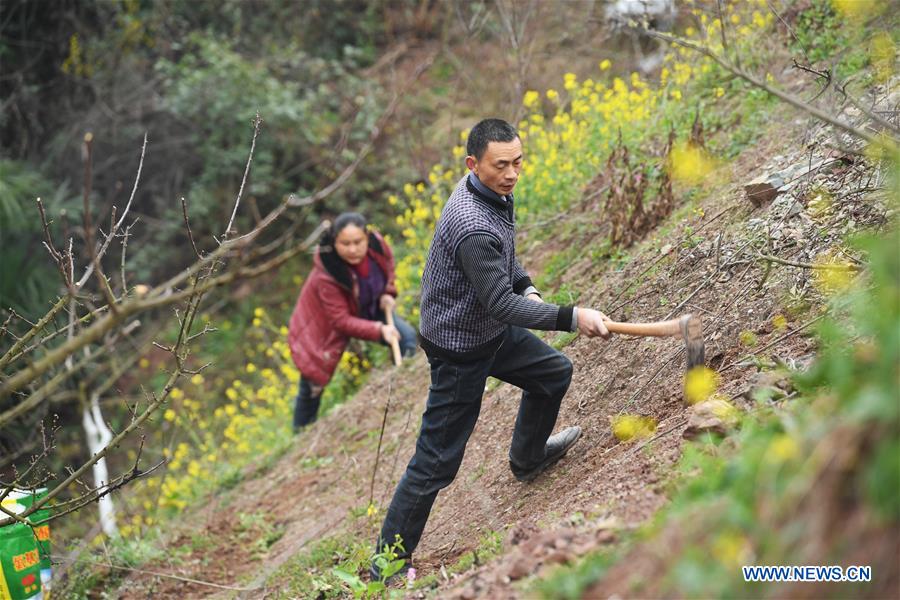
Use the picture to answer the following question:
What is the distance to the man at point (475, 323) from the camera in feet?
10.8

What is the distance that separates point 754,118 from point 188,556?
14.5ft

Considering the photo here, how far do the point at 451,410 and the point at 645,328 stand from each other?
2.80ft

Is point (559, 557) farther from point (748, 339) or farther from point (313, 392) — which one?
point (313, 392)

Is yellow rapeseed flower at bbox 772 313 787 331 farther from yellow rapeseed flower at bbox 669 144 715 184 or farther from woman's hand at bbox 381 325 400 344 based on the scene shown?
woman's hand at bbox 381 325 400 344

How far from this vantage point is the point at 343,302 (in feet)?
20.9

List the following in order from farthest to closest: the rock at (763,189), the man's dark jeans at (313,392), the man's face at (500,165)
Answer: the man's dark jeans at (313,392) → the rock at (763,189) → the man's face at (500,165)

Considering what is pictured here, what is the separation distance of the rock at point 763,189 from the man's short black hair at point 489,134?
1.63 meters

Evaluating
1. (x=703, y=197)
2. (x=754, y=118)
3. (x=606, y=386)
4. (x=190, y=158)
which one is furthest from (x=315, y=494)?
(x=190, y=158)

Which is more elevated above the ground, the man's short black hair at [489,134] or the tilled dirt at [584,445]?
the man's short black hair at [489,134]

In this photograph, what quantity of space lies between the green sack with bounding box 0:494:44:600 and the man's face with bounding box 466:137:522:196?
8.22 ft

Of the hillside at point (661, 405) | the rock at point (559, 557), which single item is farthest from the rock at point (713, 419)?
the rock at point (559, 557)

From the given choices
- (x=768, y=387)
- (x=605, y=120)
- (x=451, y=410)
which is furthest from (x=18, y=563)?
(x=605, y=120)

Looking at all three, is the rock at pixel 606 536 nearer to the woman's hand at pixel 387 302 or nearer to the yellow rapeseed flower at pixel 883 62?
the yellow rapeseed flower at pixel 883 62

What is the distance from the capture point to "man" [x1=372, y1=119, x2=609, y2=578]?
129 inches
